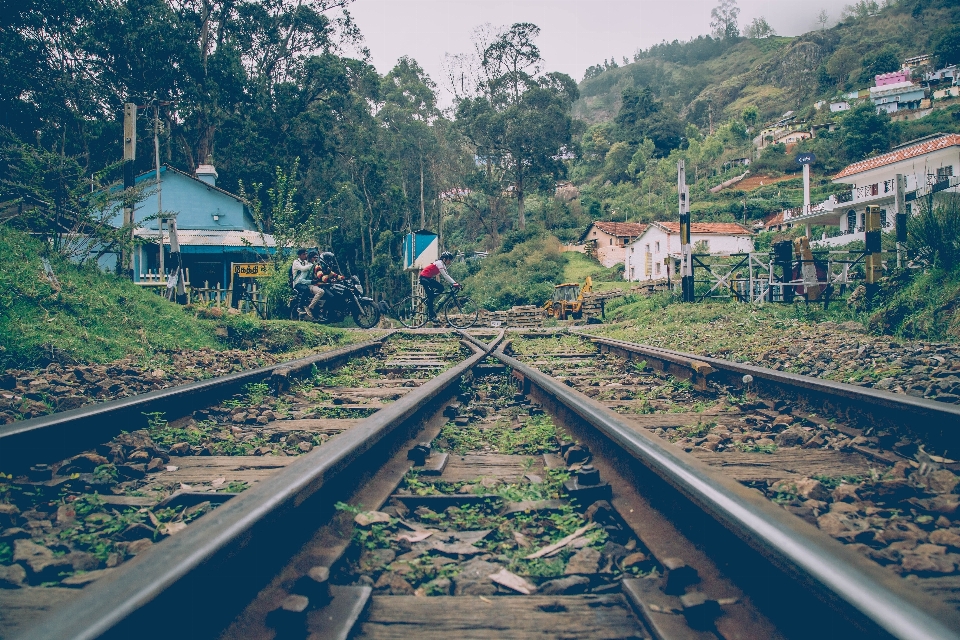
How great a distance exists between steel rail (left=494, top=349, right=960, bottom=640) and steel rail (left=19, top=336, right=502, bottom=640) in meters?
1.14

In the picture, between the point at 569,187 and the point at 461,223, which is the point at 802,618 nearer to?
the point at 461,223

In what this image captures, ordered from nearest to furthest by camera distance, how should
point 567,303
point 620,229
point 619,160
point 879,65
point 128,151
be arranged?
1. point 128,151
2. point 567,303
3. point 620,229
4. point 619,160
5. point 879,65

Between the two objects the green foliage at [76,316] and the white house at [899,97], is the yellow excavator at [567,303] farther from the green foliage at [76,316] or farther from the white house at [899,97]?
the white house at [899,97]

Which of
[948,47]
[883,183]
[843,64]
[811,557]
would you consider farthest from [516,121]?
[843,64]

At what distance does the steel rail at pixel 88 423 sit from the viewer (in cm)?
248

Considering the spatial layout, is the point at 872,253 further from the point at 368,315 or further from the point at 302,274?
the point at 302,274

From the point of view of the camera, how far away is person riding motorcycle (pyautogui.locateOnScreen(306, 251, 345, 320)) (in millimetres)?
10888

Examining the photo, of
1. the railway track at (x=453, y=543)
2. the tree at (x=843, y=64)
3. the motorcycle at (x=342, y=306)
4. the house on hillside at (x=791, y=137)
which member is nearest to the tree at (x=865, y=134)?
the house on hillside at (x=791, y=137)

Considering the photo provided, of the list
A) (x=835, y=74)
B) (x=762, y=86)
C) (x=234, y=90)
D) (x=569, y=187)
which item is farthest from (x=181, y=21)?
(x=762, y=86)

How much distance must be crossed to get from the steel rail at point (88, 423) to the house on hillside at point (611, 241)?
151ft

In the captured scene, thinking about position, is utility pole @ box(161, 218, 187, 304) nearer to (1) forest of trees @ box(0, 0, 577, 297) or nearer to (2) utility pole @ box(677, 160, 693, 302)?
(1) forest of trees @ box(0, 0, 577, 297)

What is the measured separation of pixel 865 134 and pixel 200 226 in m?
63.0

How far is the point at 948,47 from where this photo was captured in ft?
270

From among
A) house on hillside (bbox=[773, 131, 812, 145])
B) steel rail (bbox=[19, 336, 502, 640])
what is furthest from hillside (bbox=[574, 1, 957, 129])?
steel rail (bbox=[19, 336, 502, 640])
